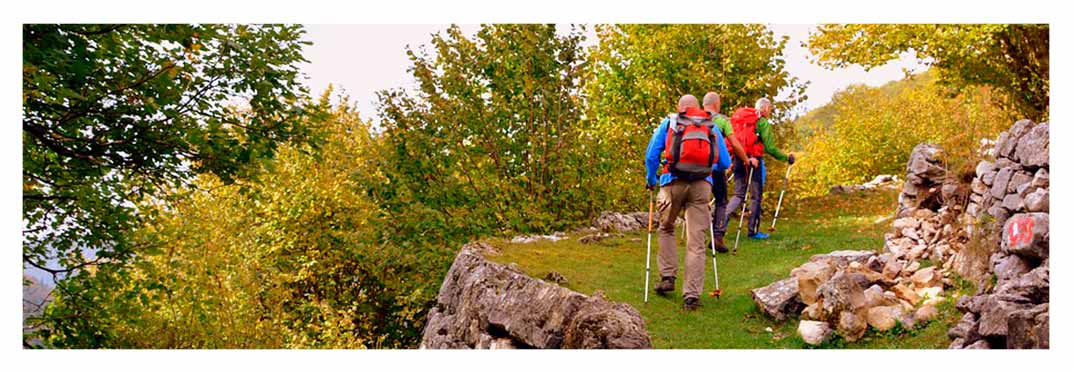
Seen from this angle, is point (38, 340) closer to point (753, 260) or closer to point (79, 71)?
point (79, 71)

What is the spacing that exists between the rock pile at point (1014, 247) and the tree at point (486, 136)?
9.17 metres

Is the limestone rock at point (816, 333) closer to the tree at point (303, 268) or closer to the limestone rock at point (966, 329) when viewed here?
the limestone rock at point (966, 329)

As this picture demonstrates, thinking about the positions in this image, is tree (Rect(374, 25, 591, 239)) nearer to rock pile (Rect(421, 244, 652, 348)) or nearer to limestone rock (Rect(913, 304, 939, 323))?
rock pile (Rect(421, 244, 652, 348))

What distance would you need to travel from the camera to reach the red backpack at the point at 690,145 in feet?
33.2

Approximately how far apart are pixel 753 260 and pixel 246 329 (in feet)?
54.2

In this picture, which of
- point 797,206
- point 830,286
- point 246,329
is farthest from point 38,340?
point 797,206

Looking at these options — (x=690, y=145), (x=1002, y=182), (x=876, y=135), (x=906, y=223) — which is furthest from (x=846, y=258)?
(x=876, y=135)

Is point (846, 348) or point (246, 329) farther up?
point (846, 348)

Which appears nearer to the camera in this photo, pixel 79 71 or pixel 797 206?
pixel 79 71

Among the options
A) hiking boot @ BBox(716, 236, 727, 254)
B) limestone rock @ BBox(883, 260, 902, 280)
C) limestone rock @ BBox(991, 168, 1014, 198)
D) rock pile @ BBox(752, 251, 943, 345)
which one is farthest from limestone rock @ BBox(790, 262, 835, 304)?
hiking boot @ BBox(716, 236, 727, 254)

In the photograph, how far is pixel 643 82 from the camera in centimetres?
2241

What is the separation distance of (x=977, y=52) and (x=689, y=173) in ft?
45.0

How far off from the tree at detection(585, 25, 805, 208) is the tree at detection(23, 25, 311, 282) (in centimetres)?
997

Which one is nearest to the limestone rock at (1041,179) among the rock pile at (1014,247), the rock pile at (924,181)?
the rock pile at (1014,247)
